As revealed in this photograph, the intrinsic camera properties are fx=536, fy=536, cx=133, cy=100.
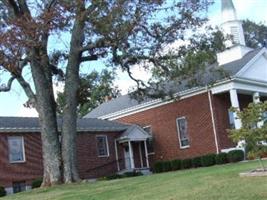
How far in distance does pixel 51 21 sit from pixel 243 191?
11738mm

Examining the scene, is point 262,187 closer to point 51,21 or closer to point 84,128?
point 51,21

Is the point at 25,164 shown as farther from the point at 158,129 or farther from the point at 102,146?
the point at 158,129

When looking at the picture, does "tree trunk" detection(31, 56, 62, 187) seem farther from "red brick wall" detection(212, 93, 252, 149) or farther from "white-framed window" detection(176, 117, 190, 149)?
"white-framed window" detection(176, 117, 190, 149)

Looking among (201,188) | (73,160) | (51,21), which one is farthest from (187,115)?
(201,188)

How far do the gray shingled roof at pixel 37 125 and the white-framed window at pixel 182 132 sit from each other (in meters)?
4.42

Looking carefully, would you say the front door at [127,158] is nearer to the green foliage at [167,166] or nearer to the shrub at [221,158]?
the green foliage at [167,166]

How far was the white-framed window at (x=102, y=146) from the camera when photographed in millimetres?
37875

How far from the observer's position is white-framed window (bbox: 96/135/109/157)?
37.9m

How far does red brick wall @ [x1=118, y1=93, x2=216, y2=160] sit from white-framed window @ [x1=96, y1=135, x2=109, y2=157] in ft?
10.5

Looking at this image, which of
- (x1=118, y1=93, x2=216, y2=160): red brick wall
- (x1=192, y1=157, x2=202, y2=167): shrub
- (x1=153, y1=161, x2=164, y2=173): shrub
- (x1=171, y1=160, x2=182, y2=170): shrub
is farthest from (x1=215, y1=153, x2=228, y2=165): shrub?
(x1=153, y1=161, x2=164, y2=173): shrub

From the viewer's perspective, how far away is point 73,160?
24.2m

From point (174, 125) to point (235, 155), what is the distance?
722 centimetres

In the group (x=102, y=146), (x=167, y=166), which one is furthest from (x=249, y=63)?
(x=102, y=146)

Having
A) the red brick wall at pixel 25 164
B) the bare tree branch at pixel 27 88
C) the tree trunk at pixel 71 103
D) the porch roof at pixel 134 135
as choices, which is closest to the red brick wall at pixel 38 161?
the red brick wall at pixel 25 164
